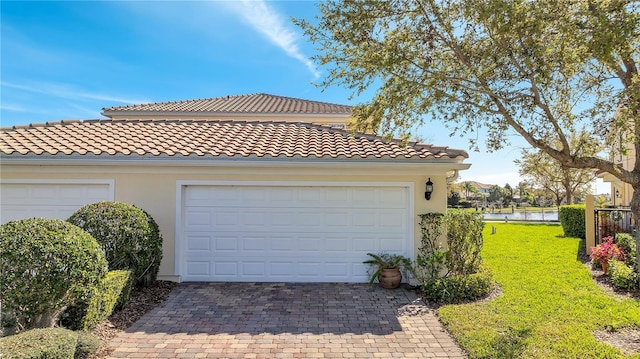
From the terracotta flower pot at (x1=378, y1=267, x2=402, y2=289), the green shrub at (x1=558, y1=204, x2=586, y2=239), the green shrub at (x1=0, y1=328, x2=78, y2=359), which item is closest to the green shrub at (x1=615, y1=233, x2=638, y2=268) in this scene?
the terracotta flower pot at (x1=378, y1=267, x2=402, y2=289)

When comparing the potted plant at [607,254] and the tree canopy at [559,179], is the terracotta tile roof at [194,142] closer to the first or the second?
the potted plant at [607,254]

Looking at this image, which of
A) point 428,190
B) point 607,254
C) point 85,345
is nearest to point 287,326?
point 85,345

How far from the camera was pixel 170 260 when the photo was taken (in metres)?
8.59

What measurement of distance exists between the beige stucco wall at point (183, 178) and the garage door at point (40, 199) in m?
0.27

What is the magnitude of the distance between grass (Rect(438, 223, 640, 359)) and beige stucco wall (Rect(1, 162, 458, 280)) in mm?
2441

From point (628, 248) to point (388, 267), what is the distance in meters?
6.82

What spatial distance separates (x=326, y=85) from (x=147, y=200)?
17.3 feet

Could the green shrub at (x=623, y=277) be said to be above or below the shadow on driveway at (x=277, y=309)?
above

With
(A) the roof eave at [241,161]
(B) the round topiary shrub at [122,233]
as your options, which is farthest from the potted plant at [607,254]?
(B) the round topiary shrub at [122,233]

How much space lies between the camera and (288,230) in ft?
28.8

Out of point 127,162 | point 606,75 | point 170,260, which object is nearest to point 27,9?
point 127,162

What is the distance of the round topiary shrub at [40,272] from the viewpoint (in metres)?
4.44

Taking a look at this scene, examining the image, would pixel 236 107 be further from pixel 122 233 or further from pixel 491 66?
pixel 491 66

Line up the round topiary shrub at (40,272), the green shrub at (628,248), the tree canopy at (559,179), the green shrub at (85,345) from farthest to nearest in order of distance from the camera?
the tree canopy at (559,179), the green shrub at (628,248), the green shrub at (85,345), the round topiary shrub at (40,272)
